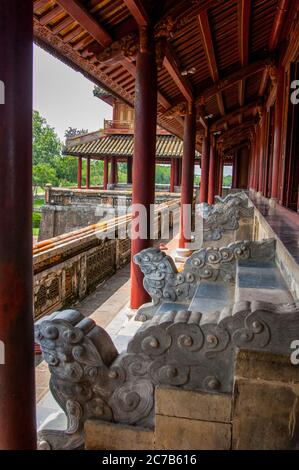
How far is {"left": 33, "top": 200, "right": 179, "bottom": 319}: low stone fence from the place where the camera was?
Result: 489 centimetres

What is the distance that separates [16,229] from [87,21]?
9.14 feet

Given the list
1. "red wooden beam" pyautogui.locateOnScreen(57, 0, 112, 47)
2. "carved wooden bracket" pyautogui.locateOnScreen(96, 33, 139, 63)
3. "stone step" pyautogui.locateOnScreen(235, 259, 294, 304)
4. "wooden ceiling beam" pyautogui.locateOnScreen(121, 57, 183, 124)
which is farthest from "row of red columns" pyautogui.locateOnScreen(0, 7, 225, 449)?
"wooden ceiling beam" pyautogui.locateOnScreen(121, 57, 183, 124)

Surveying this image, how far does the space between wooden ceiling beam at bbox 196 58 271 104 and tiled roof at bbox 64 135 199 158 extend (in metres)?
12.0

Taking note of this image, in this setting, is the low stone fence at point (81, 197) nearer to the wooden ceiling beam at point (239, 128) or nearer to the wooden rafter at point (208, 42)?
the wooden ceiling beam at point (239, 128)

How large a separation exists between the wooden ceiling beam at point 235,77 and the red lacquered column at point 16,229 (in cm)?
681

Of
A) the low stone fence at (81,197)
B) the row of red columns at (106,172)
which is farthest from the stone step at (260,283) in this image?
the row of red columns at (106,172)

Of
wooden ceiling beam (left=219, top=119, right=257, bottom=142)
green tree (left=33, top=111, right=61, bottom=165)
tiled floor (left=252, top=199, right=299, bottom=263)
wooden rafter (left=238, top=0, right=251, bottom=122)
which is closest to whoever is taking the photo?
tiled floor (left=252, top=199, right=299, bottom=263)

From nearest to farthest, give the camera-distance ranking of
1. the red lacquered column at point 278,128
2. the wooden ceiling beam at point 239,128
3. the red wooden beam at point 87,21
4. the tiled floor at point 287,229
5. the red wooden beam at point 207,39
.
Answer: the tiled floor at point 287,229 < the red wooden beam at point 87,21 < the red wooden beam at point 207,39 < the red lacquered column at point 278,128 < the wooden ceiling beam at point 239,128

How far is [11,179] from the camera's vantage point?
1554 millimetres

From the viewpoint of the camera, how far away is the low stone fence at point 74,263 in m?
4.89

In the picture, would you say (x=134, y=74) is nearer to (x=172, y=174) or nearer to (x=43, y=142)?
(x=172, y=174)

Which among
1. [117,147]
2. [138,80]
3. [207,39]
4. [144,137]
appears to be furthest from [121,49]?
[117,147]

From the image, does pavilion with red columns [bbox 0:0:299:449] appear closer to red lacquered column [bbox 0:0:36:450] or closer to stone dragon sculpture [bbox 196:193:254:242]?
red lacquered column [bbox 0:0:36:450]

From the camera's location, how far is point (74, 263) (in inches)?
231
